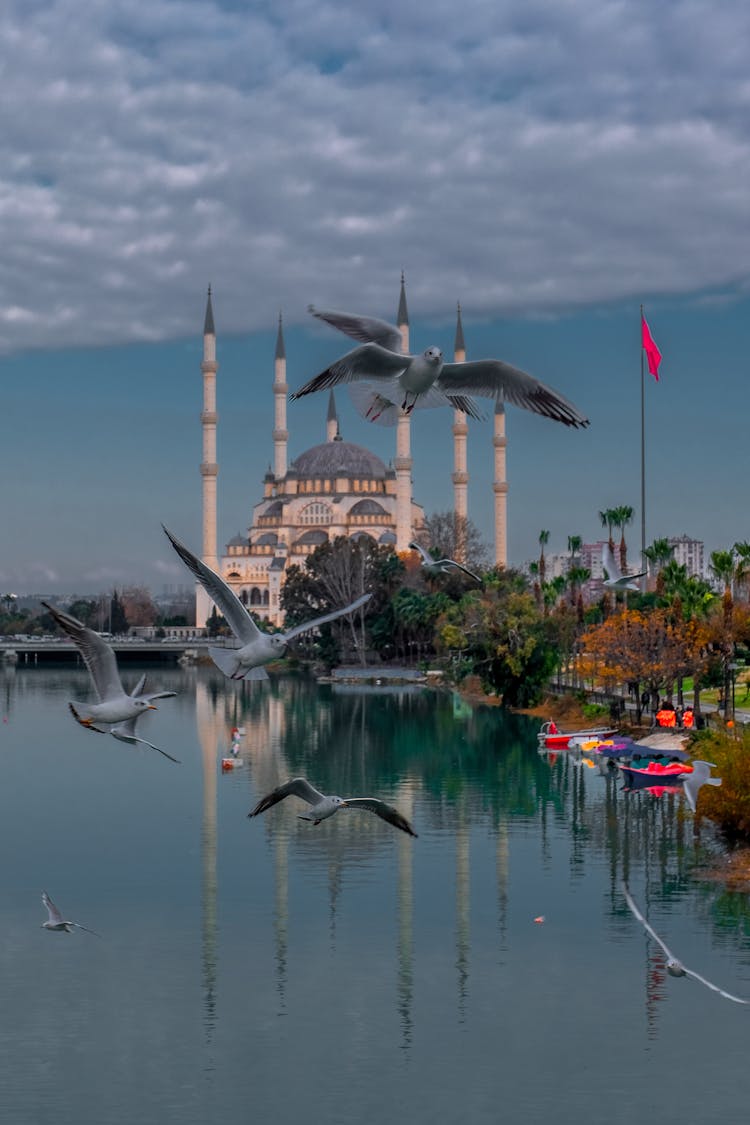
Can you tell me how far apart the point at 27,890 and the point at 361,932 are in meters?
8.34

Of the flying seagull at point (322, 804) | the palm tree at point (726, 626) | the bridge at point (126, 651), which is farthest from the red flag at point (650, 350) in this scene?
the bridge at point (126, 651)

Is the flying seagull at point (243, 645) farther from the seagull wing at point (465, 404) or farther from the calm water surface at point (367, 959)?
the calm water surface at point (367, 959)

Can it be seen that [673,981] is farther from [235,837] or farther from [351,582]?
[351,582]

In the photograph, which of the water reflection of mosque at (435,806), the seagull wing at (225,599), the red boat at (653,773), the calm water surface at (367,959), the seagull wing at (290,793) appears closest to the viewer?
the seagull wing at (225,599)

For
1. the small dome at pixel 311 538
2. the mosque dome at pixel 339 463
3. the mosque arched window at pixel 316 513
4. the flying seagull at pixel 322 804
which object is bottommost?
the flying seagull at pixel 322 804

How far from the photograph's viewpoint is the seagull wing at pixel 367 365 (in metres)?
15.8

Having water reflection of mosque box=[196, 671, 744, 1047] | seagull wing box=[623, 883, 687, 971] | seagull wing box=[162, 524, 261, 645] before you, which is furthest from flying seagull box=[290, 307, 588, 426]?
seagull wing box=[623, 883, 687, 971]

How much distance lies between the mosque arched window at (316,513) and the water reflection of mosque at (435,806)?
8402cm

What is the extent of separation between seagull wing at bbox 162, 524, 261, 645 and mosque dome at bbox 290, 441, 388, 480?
481ft

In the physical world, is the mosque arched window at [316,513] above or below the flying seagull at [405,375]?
above

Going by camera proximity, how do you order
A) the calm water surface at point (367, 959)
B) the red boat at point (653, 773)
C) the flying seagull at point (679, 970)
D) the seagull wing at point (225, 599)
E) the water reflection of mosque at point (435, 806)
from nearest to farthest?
the seagull wing at point (225, 599), the calm water surface at point (367, 959), the flying seagull at point (679, 970), the water reflection of mosque at point (435, 806), the red boat at point (653, 773)

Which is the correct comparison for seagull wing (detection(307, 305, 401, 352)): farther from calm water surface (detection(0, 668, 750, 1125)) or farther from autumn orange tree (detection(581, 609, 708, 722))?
autumn orange tree (detection(581, 609, 708, 722))

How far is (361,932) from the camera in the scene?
3150 centimetres

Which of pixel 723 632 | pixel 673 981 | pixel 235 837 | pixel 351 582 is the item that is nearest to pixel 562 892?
pixel 673 981
